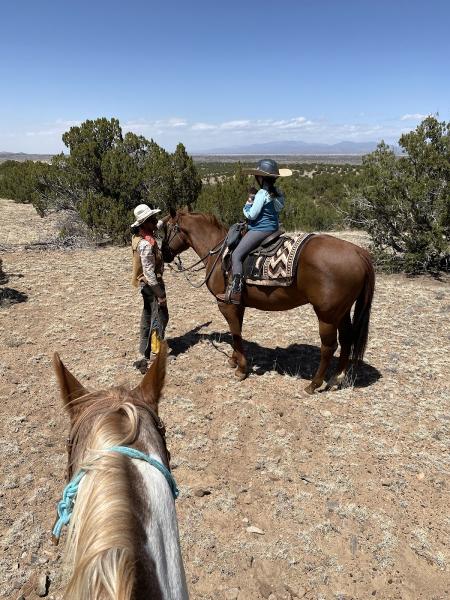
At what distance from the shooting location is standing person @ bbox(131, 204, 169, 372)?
5027 mm

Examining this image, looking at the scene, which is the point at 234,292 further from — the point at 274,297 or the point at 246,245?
the point at 246,245

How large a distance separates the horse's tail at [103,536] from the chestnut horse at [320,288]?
3895mm

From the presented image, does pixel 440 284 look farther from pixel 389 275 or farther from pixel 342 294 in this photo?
pixel 342 294

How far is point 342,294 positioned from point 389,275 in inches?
224

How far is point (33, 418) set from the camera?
4586 mm

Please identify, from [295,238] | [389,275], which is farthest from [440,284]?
[295,238]

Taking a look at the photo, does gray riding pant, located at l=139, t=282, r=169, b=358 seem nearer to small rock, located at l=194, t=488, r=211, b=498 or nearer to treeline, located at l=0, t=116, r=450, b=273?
small rock, located at l=194, t=488, r=211, b=498

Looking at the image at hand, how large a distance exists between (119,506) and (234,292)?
4.26 metres

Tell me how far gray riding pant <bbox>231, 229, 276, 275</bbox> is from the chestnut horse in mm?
322

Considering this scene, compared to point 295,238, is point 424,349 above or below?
below

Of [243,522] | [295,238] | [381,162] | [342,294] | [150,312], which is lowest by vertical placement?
[243,522]

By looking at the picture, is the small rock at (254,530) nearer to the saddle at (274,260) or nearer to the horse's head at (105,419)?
→ the horse's head at (105,419)

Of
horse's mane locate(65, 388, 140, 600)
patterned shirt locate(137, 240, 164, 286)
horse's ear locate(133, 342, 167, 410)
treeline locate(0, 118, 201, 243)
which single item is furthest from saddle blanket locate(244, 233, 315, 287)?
treeline locate(0, 118, 201, 243)

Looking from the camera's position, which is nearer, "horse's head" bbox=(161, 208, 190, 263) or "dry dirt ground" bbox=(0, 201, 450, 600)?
"dry dirt ground" bbox=(0, 201, 450, 600)
